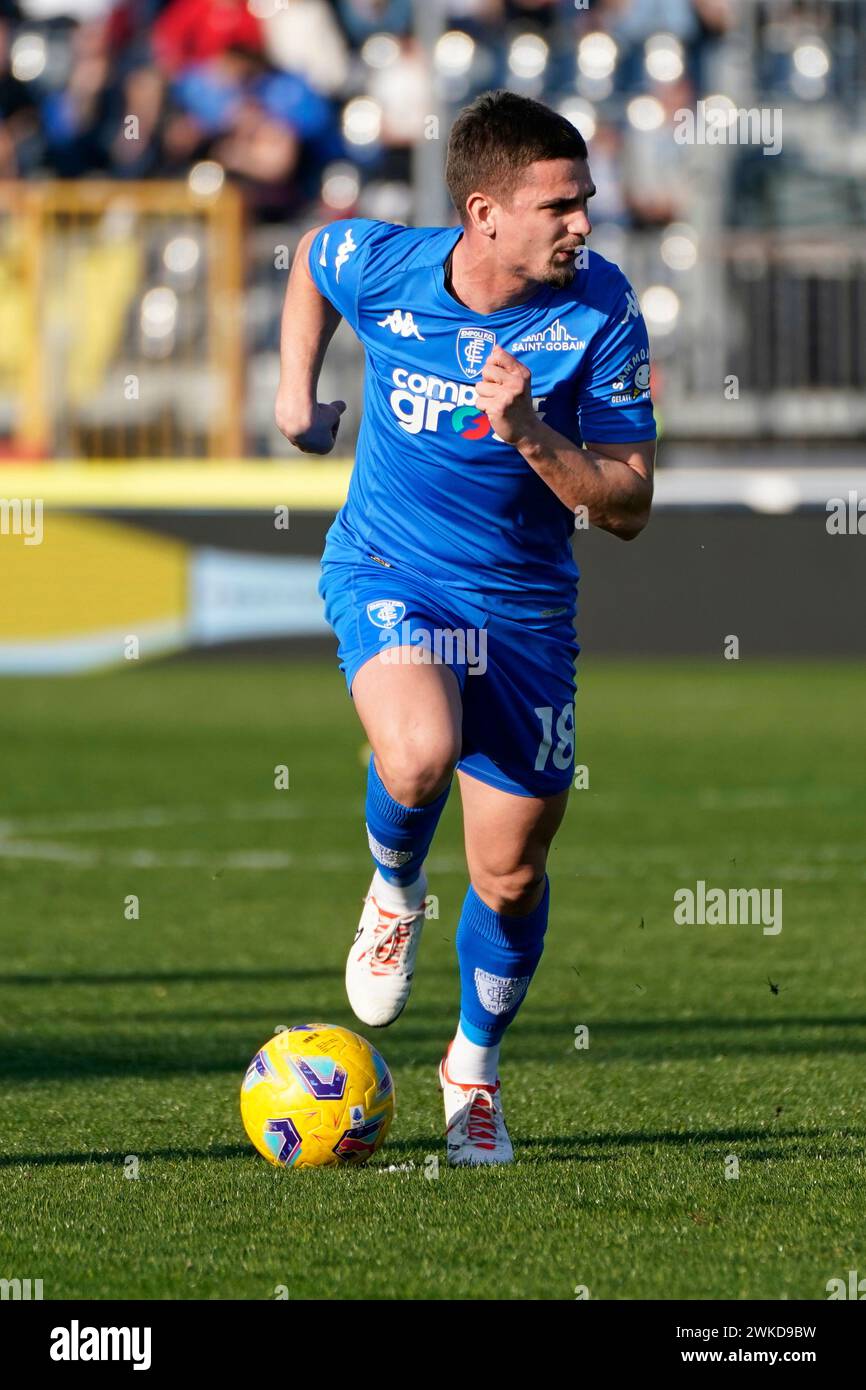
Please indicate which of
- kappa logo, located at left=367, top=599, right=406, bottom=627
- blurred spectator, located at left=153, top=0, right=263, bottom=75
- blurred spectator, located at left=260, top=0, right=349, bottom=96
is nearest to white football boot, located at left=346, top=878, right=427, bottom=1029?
kappa logo, located at left=367, top=599, right=406, bottom=627

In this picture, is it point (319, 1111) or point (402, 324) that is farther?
point (402, 324)

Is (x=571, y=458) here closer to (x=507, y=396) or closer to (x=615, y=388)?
(x=507, y=396)

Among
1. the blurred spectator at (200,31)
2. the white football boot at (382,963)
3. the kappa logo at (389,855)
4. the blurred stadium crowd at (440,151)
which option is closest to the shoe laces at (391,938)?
the white football boot at (382,963)

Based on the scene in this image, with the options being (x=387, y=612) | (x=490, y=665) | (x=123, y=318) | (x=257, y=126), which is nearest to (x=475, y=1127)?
(x=490, y=665)

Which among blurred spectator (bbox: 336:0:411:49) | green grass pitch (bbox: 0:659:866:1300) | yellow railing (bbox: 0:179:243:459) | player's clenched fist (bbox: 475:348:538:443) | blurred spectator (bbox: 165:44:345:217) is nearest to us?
green grass pitch (bbox: 0:659:866:1300)

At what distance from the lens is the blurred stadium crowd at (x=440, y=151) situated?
16.7 metres

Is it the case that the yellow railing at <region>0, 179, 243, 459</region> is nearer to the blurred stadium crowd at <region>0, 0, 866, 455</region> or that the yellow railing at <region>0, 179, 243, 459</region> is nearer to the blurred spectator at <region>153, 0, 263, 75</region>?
the blurred stadium crowd at <region>0, 0, 866, 455</region>

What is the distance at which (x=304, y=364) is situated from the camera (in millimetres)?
5422

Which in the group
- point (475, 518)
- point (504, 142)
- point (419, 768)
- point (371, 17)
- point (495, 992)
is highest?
point (371, 17)

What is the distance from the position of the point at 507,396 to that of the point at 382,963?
1455 millimetres

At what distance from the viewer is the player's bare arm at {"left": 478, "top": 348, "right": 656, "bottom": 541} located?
15.1 ft

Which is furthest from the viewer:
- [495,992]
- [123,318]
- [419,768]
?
[123,318]

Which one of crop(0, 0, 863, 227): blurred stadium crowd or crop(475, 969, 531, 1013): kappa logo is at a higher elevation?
crop(0, 0, 863, 227): blurred stadium crowd

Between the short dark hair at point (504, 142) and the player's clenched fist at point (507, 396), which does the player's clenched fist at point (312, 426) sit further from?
the player's clenched fist at point (507, 396)
